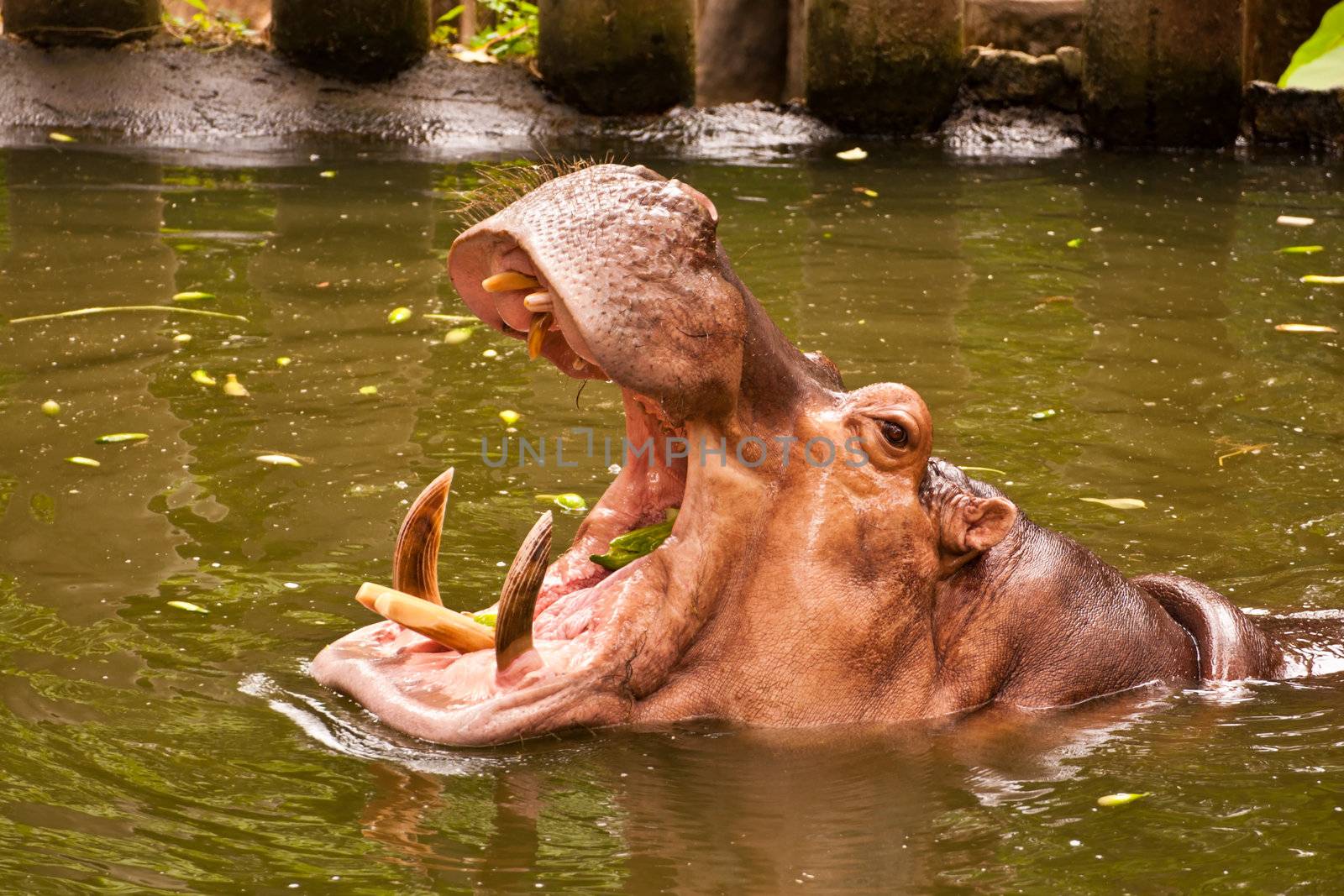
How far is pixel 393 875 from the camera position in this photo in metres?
3.15

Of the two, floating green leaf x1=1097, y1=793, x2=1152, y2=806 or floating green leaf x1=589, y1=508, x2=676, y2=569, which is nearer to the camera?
floating green leaf x1=1097, y1=793, x2=1152, y2=806

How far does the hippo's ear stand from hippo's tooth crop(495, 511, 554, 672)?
0.87 m

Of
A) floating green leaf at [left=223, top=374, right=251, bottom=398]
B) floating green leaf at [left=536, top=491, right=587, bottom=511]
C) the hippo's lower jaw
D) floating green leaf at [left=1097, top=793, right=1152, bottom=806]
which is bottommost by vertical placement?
floating green leaf at [left=536, top=491, right=587, bottom=511]

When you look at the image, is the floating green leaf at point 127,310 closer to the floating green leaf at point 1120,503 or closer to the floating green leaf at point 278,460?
the floating green leaf at point 278,460

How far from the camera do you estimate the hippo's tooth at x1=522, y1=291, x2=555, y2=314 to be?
132 inches

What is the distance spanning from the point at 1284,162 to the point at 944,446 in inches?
302

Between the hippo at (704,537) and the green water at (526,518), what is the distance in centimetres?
13

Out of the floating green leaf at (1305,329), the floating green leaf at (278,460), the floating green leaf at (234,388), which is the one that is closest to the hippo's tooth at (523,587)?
the floating green leaf at (278,460)

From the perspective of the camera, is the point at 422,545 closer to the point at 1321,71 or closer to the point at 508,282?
the point at 508,282

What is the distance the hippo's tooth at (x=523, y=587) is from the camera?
3307mm

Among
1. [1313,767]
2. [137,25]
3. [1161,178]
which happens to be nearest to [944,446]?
[1313,767]

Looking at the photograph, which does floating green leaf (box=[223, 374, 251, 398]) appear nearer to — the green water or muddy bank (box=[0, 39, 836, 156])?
the green water

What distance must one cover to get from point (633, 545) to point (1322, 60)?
2.36 m

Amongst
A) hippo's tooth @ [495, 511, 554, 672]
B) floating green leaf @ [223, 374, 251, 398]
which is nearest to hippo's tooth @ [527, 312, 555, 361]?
hippo's tooth @ [495, 511, 554, 672]
